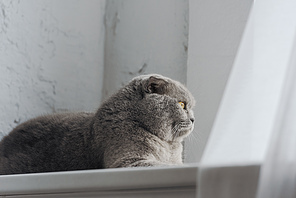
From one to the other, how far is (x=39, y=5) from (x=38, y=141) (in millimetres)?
579

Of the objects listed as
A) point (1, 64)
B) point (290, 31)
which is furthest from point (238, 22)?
point (1, 64)

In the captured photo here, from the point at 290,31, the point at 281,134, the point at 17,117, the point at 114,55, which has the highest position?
the point at 290,31

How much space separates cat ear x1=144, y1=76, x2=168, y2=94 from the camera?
3.75ft

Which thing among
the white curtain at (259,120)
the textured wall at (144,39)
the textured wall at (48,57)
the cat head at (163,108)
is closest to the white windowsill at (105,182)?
the white curtain at (259,120)

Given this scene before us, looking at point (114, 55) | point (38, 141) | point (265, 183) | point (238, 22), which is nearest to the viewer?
point (265, 183)

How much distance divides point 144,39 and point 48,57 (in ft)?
1.31

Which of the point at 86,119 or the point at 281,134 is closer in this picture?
the point at 281,134

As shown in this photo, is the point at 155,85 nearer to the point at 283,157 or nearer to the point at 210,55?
the point at 210,55

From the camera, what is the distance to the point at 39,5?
147cm

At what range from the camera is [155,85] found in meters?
1.15

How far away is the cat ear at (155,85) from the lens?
1.14 m

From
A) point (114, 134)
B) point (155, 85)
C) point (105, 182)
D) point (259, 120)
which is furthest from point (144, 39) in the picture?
point (259, 120)

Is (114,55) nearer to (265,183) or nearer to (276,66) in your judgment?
(276,66)

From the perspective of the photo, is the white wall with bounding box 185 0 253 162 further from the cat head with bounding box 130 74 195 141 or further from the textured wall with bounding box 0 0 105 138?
the textured wall with bounding box 0 0 105 138
